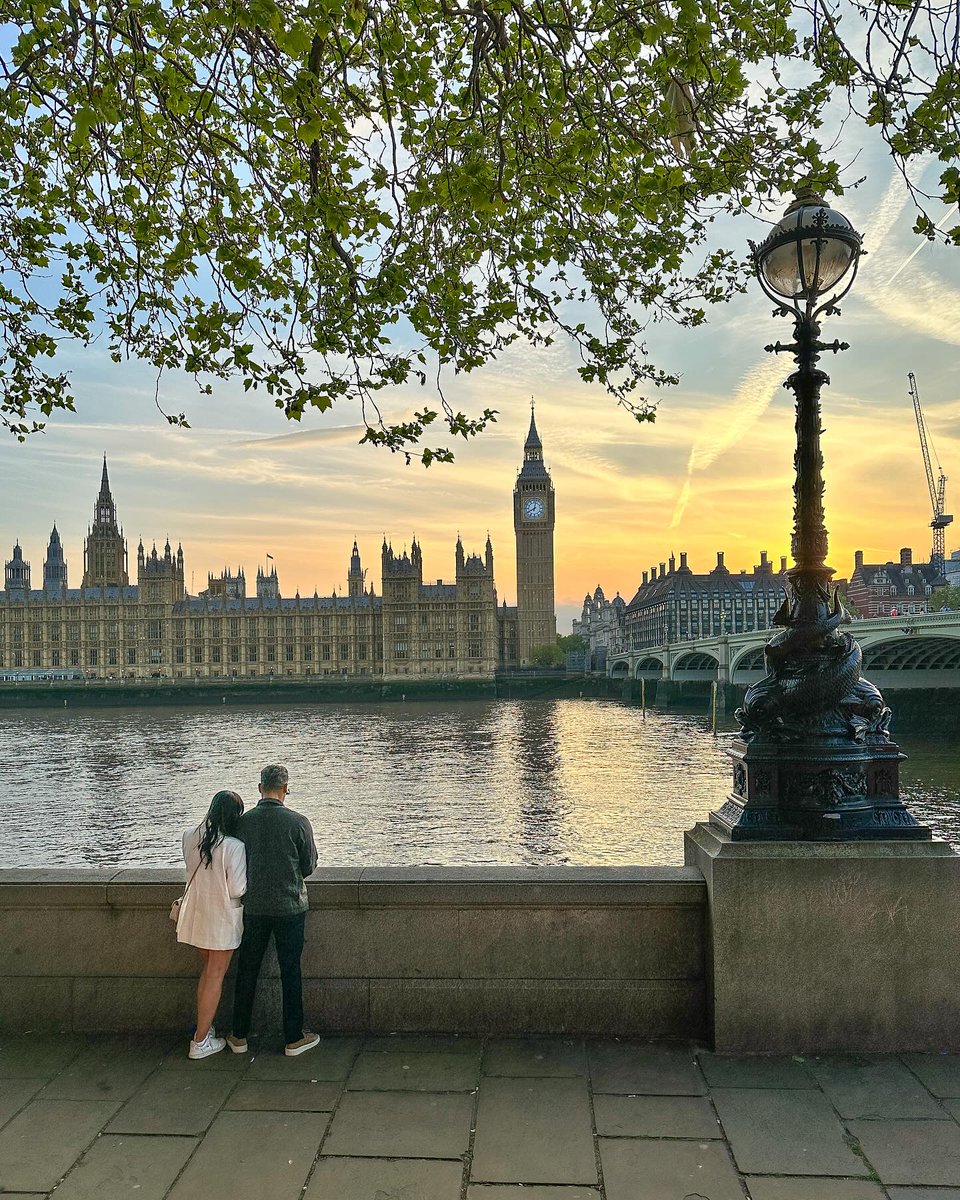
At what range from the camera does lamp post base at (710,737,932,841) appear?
4098mm

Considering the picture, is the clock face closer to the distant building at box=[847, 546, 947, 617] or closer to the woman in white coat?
the distant building at box=[847, 546, 947, 617]

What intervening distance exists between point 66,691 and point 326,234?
314ft

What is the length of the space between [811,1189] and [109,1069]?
2.92 metres

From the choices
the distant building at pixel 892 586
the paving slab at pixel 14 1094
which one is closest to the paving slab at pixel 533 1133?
the paving slab at pixel 14 1094

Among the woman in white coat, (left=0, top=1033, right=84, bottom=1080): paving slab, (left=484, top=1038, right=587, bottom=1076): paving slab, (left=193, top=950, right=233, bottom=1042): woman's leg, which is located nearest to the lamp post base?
(left=484, top=1038, right=587, bottom=1076): paving slab

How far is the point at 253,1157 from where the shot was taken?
323cm

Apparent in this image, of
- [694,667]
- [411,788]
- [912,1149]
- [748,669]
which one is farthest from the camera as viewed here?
[694,667]

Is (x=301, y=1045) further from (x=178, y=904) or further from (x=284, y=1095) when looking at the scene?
(x=178, y=904)

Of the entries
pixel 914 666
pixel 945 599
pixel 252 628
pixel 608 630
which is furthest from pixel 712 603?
pixel 914 666

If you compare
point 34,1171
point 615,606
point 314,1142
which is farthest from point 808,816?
point 615,606

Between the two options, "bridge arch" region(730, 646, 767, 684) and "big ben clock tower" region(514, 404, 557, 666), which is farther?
"big ben clock tower" region(514, 404, 557, 666)

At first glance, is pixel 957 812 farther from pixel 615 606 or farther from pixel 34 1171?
pixel 615 606

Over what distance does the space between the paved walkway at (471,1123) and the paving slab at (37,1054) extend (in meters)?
0.01

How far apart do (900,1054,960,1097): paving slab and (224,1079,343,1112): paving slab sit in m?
2.43
